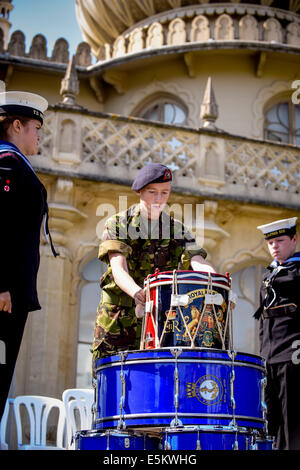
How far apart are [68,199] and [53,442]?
3.53 m

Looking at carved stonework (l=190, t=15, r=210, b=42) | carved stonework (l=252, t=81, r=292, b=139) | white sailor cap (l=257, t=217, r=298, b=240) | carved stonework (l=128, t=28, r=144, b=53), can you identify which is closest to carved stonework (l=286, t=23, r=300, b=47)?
carved stonework (l=252, t=81, r=292, b=139)

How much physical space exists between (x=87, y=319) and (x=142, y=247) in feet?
21.7

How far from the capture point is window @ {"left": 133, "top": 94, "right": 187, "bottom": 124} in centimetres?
1549

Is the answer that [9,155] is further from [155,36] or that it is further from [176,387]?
[155,36]

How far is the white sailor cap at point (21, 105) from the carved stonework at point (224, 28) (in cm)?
1146

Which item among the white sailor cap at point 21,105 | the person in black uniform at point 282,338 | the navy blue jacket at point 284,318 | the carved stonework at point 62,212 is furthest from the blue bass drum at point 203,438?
the carved stonework at point 62,212

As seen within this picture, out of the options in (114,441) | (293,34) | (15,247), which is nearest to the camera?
(15,247)

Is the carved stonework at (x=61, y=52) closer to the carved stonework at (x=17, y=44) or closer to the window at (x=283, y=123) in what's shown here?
the carved stonework at (x=17, y=44)

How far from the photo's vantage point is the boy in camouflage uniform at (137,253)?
5562 millimetres

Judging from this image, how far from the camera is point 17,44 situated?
50.8 feet

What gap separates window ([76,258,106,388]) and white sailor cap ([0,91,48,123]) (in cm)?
777

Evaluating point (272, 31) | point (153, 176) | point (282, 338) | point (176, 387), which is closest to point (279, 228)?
point (282, 338)
